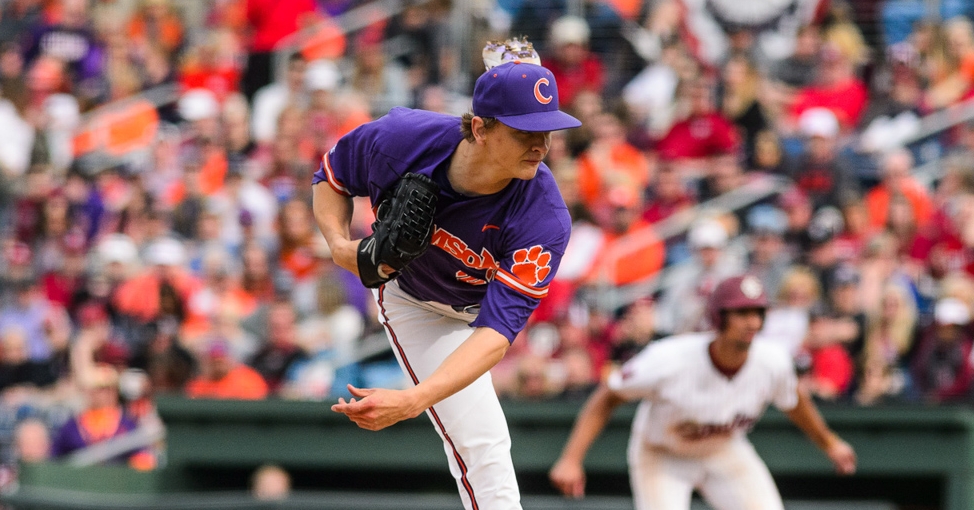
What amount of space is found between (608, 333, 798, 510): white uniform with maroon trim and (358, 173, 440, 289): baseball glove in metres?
2.23

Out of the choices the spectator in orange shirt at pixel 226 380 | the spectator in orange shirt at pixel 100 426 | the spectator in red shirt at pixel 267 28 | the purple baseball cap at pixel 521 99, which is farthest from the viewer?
the spectator in red shirt at pixel 267 28

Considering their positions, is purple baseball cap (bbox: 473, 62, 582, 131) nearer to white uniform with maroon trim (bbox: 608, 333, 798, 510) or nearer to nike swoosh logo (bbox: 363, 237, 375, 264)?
nike swoosh logo (bbox: 363, 237, 375, 264)

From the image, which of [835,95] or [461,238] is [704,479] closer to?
[461,238]

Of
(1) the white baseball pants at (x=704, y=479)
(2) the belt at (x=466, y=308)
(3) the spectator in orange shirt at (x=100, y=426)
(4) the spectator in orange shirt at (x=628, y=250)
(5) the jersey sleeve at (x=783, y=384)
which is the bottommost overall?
(3) the spectator in orange shirt at (x=100, y=426)

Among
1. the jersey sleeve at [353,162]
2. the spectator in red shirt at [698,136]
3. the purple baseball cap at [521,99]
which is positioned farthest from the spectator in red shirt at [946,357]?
the purple baseball cap at [521,99]

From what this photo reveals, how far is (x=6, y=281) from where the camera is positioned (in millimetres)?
11523

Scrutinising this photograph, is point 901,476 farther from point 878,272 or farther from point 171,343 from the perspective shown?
point 171,343

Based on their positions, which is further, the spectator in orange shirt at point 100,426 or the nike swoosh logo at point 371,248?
the spectator in orange shirt at point 100,426

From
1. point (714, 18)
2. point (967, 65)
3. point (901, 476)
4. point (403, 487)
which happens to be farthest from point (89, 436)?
point (967, 65)

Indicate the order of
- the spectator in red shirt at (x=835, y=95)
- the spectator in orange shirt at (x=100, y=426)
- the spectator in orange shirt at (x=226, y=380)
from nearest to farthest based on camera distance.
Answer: the spectator in orange shirt at (x=226, y=380) < the spectator in orange shirt at (x=100, y=426) < the spectator in red shirt at (x=835, y=95)

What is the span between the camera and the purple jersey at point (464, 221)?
4.69 meters

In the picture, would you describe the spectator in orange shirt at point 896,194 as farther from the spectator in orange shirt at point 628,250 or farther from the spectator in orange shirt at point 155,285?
the spectator in orange shirt at point 155,285

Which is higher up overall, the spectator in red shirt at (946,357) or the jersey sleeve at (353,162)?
the jersey sleeve at (353,162)

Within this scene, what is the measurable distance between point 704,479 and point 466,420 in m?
2.11
